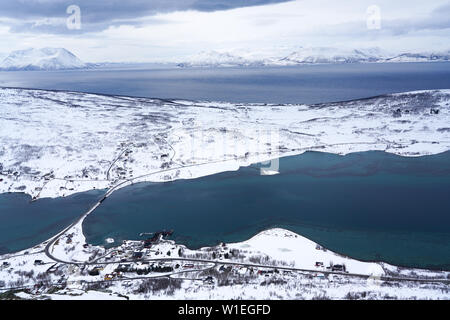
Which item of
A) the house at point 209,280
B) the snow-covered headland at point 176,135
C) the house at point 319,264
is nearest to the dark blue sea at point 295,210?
the house at point 319,264

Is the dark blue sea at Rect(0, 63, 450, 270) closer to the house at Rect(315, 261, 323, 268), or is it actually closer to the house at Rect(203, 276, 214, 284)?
the house at Rect(315, 261, 323, 268)

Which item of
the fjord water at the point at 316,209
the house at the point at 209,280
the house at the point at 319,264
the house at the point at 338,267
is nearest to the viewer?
the house at the point at 209,280

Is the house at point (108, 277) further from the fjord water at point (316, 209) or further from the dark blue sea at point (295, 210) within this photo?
the fjord water at point (316, 209)

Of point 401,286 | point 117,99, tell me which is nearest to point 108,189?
point 401,286

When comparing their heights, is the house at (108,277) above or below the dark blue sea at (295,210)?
below

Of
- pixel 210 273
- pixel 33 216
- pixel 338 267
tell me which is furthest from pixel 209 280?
pixel 33 216

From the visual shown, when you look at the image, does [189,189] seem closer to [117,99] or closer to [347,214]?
[347,214]

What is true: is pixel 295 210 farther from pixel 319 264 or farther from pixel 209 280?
pixel 209 280
